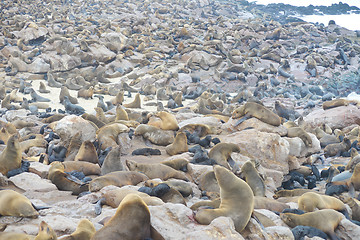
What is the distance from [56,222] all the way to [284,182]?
5305 mm

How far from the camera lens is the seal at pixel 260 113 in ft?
26.9

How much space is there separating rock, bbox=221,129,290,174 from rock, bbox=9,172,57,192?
3909 mm

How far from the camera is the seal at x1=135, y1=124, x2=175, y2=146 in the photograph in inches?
307

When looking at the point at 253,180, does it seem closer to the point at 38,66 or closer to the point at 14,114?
the point at 14,114

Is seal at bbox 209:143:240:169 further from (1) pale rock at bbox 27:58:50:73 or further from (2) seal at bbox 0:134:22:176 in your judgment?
(1) pale rock at bbox 27:58:50:73

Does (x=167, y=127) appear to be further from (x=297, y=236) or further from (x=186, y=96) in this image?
(x=186, y=96)

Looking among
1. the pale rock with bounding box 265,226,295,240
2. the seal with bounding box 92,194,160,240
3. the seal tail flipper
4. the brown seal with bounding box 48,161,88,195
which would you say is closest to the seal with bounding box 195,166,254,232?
the pale rock with bounding box 265,226,295,240

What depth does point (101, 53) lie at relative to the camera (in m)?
20.6

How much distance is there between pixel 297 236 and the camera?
12.1 feet

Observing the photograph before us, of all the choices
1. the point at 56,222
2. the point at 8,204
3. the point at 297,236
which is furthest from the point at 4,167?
the point at 297,236

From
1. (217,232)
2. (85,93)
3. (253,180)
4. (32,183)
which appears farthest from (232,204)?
(85,93)

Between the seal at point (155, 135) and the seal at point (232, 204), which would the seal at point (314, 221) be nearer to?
the seal at point (232, 204)

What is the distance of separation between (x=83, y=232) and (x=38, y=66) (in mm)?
16965

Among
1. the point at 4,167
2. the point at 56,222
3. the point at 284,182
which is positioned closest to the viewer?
the point at 56,222
